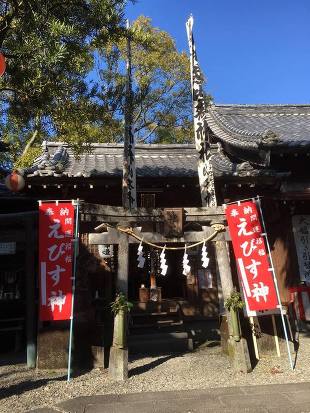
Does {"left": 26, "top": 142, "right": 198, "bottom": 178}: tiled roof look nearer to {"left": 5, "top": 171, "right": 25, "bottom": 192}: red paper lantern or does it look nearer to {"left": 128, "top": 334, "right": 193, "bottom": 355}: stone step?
{"left": 5, "top": 171, "right": 25, "bottom": 192}: red paper lantern

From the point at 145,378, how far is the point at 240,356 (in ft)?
5.69

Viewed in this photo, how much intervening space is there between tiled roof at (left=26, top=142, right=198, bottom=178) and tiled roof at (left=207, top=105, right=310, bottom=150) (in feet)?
5.20

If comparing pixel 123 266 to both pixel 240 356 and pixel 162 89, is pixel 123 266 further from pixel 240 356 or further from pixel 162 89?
pixel 162 89

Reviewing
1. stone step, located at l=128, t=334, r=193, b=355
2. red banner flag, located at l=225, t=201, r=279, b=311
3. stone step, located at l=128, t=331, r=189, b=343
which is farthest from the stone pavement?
stone step, located at l=128, t=331, r=189, b=343

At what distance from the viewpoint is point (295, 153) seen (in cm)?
1083

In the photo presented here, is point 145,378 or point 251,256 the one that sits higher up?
point 251,256

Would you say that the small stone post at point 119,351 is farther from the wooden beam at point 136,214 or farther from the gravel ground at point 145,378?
the wooden beam at point 136,214

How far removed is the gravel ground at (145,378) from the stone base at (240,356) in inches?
4.7

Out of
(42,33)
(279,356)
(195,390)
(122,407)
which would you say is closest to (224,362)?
(279,356)

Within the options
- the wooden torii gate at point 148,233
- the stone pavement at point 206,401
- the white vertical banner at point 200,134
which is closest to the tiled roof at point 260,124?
the white vertical banner at point 200,134

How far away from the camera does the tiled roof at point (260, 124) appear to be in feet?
34.5

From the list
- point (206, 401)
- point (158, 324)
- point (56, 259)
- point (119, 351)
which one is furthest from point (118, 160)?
point (206, 401)

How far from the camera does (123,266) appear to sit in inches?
290

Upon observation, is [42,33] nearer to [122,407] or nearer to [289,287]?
[122,407]
